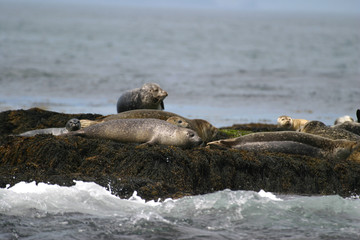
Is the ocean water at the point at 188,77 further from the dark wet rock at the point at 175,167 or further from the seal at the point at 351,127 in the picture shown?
the dark wet rock at the point at 175,167

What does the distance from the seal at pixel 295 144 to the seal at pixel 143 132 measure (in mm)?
443

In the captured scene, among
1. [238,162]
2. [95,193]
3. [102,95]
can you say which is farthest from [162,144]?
[102,95]

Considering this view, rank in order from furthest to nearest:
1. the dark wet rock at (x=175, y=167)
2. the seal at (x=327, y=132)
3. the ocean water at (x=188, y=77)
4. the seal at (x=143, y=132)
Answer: the ocean water at (x=188, y=77) < the seal at (x=327, y=132) < the seal at (x=143, y=132) < the dark wet rock at (x=175, y=167)

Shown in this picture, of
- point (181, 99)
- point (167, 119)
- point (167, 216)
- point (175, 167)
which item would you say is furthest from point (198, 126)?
point (181, 99)

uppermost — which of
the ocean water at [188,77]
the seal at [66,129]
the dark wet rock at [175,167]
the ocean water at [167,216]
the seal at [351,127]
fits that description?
the ocean water at [188,77]

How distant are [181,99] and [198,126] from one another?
11.6 meters

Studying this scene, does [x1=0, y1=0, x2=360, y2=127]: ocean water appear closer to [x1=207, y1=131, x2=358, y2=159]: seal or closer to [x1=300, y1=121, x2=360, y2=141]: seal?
[x1=300, y1=121, x2=360, y2=141]: seal

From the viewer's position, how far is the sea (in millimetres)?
5746

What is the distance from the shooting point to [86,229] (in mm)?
5555

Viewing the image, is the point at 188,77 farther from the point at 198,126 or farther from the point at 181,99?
the point at 198,126

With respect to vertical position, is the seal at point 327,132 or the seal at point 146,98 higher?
the seal at point 146,98

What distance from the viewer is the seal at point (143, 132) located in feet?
27.1

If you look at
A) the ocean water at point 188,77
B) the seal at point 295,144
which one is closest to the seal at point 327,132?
the seal at point 295,144

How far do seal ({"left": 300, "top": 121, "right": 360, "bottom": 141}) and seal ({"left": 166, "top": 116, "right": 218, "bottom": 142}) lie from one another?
1.43 metres
